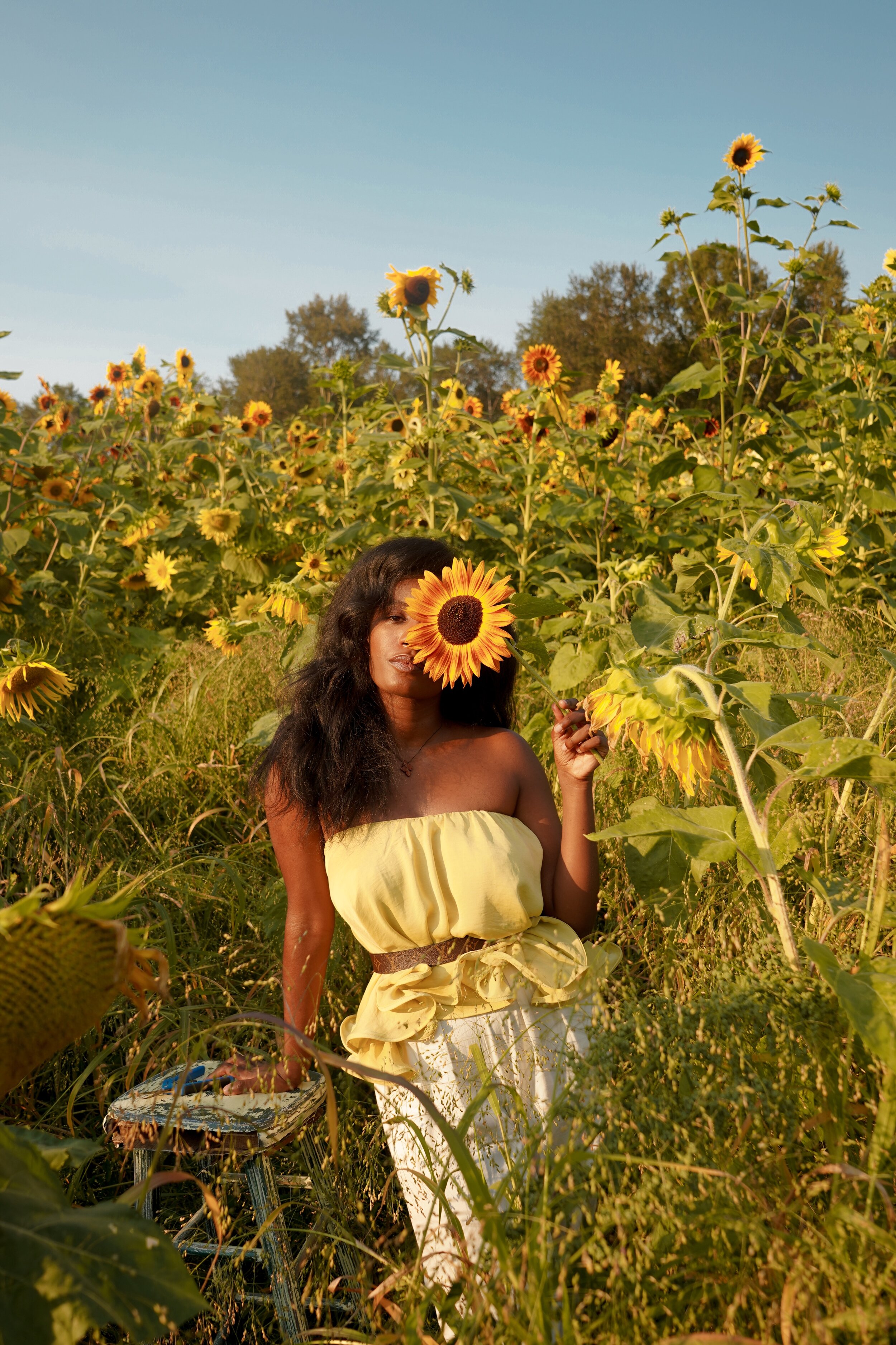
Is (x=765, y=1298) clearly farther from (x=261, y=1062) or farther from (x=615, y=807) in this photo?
(x=615, y=807)

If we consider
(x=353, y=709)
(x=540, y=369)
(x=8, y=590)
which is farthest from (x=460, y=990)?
(x=540, y=369)

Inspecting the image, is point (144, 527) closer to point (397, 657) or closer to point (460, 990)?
point (397, 657)

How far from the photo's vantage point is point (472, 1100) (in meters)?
1.37

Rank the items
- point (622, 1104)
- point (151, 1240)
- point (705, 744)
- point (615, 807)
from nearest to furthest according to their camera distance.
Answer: point (151, 1240), point (622, 1104), point (705, 744), point (615, 807)

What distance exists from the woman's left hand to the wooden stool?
2.32 ft

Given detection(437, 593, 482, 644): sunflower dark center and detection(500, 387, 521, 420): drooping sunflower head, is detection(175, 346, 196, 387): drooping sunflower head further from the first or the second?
detection(437, 593, 482, 644): sunflower dark center

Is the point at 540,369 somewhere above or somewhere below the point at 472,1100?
above

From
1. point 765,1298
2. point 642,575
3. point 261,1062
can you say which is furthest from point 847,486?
point 765,1298

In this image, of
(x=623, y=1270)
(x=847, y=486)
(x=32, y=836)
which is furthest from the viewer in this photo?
(x=847, y=486)

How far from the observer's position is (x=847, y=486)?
→ 3.80 m

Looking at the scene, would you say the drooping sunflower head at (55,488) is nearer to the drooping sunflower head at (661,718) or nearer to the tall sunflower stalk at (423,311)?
the tall sunflower stalk at (423,311)

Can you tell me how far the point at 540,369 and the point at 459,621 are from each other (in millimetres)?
3035

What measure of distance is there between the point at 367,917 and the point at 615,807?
1.04 meters

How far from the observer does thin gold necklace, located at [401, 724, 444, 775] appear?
6.56 feet
